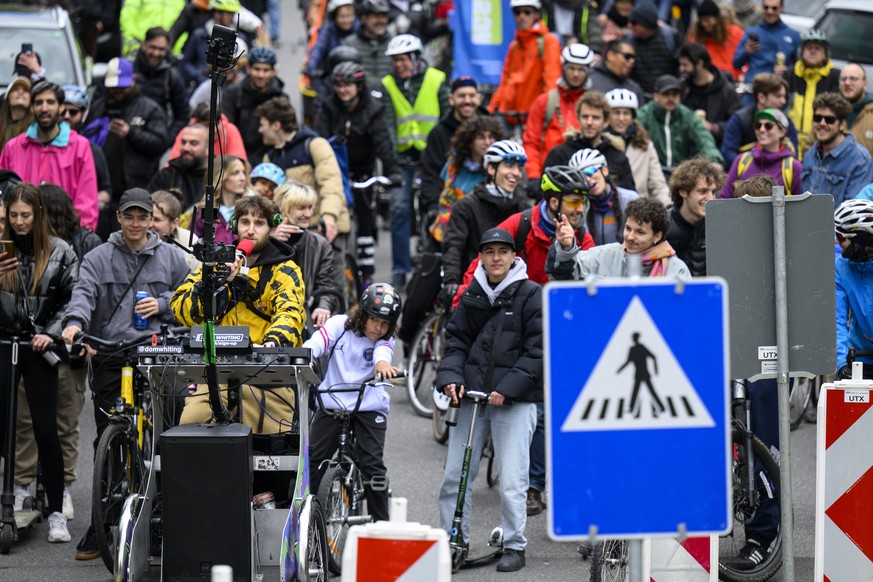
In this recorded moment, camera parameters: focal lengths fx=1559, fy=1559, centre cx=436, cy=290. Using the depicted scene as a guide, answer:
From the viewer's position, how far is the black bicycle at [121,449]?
8633 mm

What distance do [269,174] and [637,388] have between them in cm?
706

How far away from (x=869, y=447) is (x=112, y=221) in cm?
794

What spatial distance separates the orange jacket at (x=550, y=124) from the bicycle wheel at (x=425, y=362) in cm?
198

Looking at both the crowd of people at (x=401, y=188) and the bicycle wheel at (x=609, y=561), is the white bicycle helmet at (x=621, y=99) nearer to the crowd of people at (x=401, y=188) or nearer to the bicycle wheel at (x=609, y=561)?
the crowd of people at (x=401, y=188)

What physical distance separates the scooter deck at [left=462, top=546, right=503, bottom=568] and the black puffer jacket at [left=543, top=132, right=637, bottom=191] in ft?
11.9

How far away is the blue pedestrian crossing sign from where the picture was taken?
5016 mm

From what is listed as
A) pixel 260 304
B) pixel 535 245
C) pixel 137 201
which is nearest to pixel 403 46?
pixel 535 245

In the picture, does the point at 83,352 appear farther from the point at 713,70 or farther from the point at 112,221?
the point at 713,70

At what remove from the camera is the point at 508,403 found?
29.7 ft

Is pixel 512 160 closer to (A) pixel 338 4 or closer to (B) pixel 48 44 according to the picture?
(B) pixel 48 44

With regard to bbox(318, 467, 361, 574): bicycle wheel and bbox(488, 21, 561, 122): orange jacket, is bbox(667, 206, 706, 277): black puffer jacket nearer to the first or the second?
bbox(318, 467, 361, 574): bicycle wheel

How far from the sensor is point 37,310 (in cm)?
973

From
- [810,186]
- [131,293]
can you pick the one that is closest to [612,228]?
[810,186]

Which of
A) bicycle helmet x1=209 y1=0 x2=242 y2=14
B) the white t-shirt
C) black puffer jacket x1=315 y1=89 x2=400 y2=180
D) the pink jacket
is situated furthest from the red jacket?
bicycle helmet x1=209 y1=0 x2=242 y2=14
